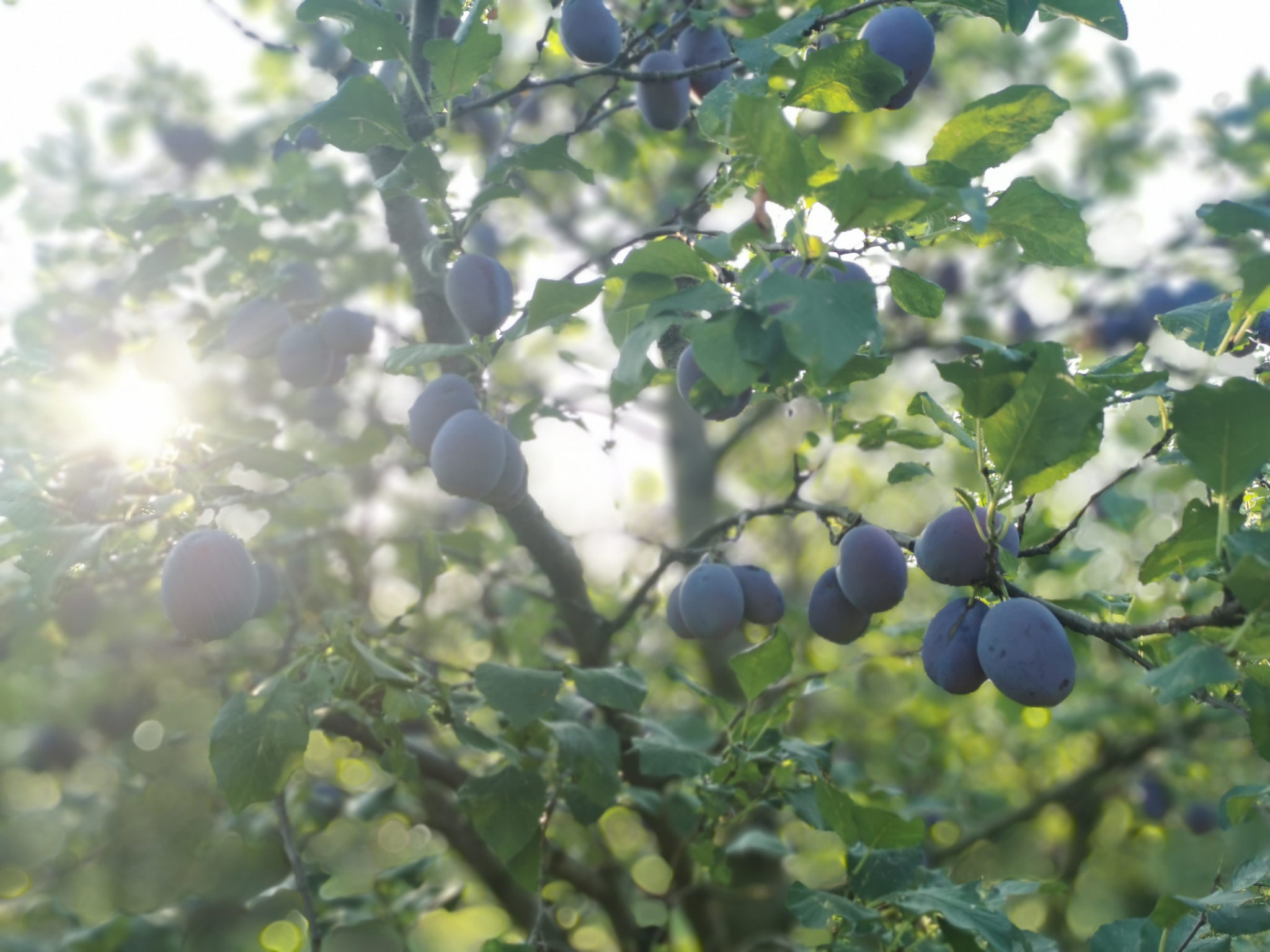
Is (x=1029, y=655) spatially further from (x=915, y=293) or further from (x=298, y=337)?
(x=298, y=337)

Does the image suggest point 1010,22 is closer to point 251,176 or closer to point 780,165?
point 780,165

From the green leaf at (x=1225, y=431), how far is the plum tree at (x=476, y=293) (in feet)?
3.33

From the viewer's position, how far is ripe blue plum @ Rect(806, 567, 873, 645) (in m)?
1.44

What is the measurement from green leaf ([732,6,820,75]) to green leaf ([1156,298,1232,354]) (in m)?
0.62

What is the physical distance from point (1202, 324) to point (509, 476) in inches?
40.7

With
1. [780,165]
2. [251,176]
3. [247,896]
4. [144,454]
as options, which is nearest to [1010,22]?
[780,165]

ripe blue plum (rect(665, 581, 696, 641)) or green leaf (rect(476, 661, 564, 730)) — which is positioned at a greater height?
green leaf (rect(476, 661, 564, 730))

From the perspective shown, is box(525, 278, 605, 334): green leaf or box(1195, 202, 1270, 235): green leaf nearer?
box(1195, 202, 1270, 235): green leaf

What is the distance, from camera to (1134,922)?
1.40m

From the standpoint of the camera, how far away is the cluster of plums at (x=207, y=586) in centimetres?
138

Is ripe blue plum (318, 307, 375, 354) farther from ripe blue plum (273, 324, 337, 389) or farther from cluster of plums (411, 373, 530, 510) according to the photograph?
cluster of plums (411, 373, 530, 510)

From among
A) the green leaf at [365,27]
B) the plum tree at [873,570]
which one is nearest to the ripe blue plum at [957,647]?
the plum tree at [873,570]

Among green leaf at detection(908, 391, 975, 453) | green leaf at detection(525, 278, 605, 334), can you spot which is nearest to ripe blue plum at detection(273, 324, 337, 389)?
green leaf at detection(525, 278, 605, 334)

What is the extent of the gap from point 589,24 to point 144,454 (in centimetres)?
116
